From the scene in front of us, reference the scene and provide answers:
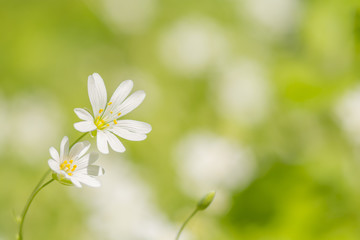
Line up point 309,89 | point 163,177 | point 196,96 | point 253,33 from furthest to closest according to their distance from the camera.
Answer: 1. point 253,33
2. point 196,96
3. point 163,177
4. point 309,89

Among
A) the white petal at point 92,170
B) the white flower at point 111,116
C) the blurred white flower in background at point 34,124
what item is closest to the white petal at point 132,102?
the white flower at point 111,116

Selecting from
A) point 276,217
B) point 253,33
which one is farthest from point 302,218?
point 253,33

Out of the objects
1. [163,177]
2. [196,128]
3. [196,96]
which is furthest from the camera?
[196,96]

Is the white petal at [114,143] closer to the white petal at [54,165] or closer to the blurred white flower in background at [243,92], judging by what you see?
the white petal at [54,165]

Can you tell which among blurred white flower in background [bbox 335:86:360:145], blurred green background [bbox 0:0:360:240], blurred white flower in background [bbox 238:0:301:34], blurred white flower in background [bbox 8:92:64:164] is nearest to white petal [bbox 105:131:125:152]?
blurred green background [bbox 0:0:360:240]

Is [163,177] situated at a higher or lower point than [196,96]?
lower

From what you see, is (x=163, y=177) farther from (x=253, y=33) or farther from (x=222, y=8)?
(x=222, y=8)
